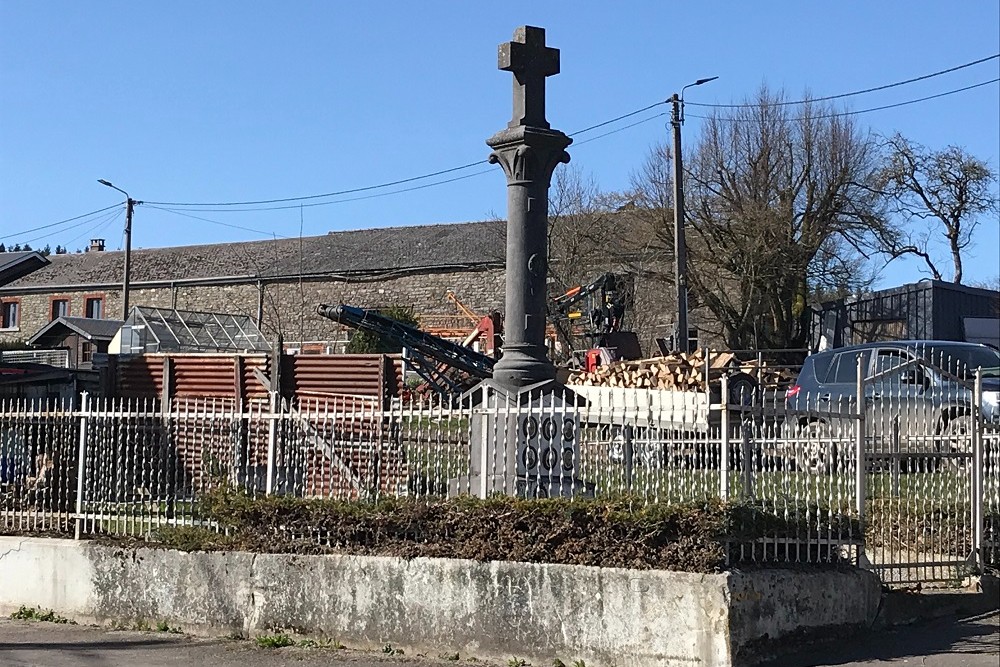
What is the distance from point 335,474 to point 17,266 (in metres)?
12.0

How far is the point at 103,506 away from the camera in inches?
402

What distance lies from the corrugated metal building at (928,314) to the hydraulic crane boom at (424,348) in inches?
506

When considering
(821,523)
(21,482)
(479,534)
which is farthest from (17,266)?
(821,523)

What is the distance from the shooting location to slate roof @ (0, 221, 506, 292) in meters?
46.6

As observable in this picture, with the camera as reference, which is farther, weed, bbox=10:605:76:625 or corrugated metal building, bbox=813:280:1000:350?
corrugated metal building, bbox=813:280:1000:350

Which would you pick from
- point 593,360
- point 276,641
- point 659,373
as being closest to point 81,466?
point 276,641

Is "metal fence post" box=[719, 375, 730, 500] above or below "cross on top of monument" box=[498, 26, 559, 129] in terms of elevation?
below

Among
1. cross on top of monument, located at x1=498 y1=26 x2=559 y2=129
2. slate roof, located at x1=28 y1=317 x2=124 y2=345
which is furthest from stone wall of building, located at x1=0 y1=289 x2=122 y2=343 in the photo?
cross on top of monument, located at x1=498 y1=26 x2=559 y2=129

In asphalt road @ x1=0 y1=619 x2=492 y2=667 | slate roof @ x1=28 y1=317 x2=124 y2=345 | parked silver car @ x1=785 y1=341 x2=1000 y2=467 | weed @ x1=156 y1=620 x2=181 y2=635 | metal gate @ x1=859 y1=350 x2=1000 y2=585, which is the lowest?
asphalt road @ x1=0 y1=619 x2=492 y2=667

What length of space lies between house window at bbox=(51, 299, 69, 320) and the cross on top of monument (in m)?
48.3

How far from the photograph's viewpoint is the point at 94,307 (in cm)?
5334

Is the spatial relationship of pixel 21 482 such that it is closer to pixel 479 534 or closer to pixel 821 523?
pixel 479 534

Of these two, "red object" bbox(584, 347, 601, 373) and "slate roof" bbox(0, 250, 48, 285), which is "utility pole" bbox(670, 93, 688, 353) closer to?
Result: "red object" bbox(584, 347, 601, 373)

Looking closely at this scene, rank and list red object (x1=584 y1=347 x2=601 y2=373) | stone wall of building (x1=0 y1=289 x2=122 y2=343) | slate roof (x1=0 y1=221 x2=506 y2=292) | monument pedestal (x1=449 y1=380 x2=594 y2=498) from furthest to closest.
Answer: stone wall of building (x1=0 y1=289 x2=122 y2=343) < slate roof (x1=0 y1=221 x2=506 y2=292) < red object (x1=584 y1=347 x2=601 y2=373) < monument pedestal (x1=449 y1=380 x2=594 y2=498)
